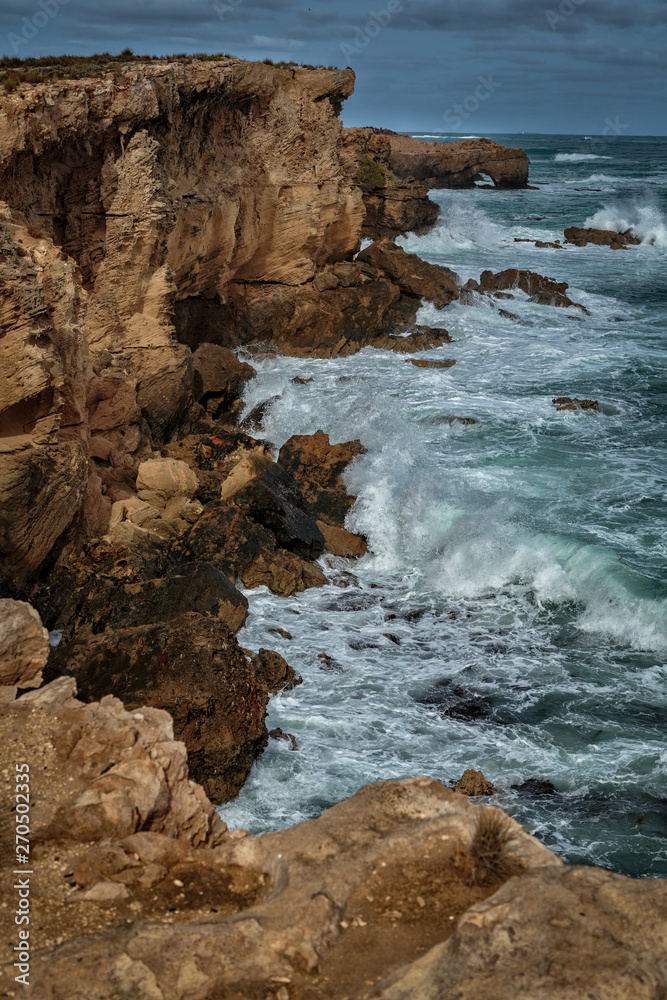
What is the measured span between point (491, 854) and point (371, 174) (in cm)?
3775

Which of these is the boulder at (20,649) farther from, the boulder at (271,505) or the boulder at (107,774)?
the boulder at (271,505)

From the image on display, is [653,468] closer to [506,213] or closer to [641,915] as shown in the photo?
[641,915]

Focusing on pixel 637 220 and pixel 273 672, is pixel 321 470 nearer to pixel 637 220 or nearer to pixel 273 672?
pixel 273 672

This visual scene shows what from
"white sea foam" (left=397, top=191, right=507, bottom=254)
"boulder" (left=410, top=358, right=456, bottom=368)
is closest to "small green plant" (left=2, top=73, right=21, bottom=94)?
"boulder" (left=410, top=358, right=456, bottom=368)

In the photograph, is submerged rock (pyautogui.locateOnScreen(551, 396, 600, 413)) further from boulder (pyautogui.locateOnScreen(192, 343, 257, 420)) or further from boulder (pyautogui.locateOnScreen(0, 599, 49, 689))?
boulder (pyautogui.locateOnScreen(0, 599, 49, 689))

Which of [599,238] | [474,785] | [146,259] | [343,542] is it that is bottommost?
[474,785]

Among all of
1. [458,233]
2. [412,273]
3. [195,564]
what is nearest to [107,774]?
[195,564]

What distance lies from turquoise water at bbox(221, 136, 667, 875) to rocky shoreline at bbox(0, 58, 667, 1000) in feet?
2.20

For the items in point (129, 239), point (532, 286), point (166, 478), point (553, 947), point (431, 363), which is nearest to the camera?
point (553, 947)

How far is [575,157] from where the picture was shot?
110 m

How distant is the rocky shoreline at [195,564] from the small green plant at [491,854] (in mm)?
16

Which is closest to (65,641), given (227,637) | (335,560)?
(227,637)

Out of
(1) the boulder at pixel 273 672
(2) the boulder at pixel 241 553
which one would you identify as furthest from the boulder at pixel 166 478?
(1) the boulder at pixel 273 672

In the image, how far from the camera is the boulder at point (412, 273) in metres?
26.8
